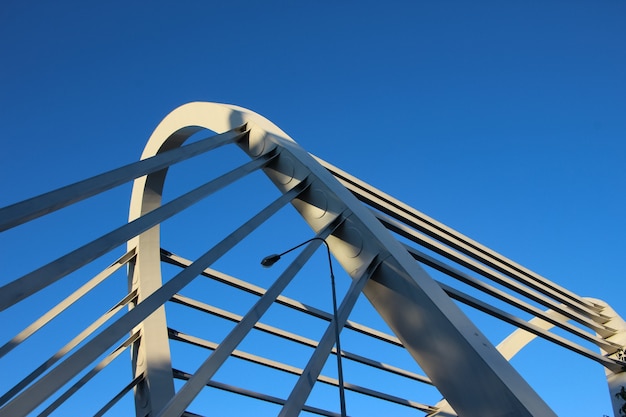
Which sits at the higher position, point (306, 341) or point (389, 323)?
point (306, 341)

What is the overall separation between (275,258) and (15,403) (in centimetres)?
358

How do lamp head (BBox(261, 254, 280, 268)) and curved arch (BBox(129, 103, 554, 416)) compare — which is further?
lamp head (BBox(261, 254, 280, 268))

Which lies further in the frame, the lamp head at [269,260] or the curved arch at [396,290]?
the lamp head at [269,260]

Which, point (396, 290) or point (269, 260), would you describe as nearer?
point (269, 260)

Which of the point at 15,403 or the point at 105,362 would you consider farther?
the point at 105,362

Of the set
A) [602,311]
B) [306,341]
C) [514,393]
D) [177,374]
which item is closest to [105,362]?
[177,374]

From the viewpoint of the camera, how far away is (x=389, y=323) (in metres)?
8.48

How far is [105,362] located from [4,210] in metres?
7.55

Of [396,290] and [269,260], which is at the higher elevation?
[269,260]

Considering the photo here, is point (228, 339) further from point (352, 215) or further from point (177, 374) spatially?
point (177, 374)

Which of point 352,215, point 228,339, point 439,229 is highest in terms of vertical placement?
point 439,229

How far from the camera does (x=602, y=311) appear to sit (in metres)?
18.5

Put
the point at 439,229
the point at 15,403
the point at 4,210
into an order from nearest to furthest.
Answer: the point at 15,403 → the point at 4,210 → the point at 439,229

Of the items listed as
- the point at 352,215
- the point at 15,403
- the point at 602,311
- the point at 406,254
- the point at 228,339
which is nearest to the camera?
the point at 15,403
